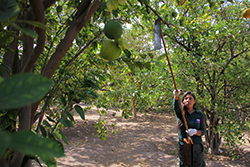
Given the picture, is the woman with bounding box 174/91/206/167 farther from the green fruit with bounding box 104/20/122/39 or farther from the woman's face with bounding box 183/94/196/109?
the green fruit with bounding box 104/20/122/39

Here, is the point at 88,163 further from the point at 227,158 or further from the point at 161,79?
the point at 227,158

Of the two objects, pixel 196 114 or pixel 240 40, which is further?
pixel 240 40

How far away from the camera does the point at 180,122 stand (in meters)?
2.86

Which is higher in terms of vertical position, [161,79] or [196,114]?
[161,79]

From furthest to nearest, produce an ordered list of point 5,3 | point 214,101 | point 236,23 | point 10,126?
point 214,101 < point 236,23 < point 10,126 < point 5,3

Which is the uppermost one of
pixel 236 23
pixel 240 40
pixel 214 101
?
pixel 236 23

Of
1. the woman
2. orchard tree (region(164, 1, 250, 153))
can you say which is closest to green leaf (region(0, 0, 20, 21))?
the woman

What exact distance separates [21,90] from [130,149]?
5.20 meters

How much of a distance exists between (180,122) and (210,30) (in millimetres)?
2220

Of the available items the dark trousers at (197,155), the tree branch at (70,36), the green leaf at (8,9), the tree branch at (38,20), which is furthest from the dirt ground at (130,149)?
the green leaf at (8,9)

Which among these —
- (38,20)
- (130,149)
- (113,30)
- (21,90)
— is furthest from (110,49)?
(130,149)

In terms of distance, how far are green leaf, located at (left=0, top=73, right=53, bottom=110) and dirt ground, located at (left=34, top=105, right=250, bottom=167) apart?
3902mm

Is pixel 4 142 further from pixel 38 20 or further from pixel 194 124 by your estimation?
pixel 194 124

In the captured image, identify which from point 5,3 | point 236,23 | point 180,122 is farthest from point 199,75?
point 5,3
